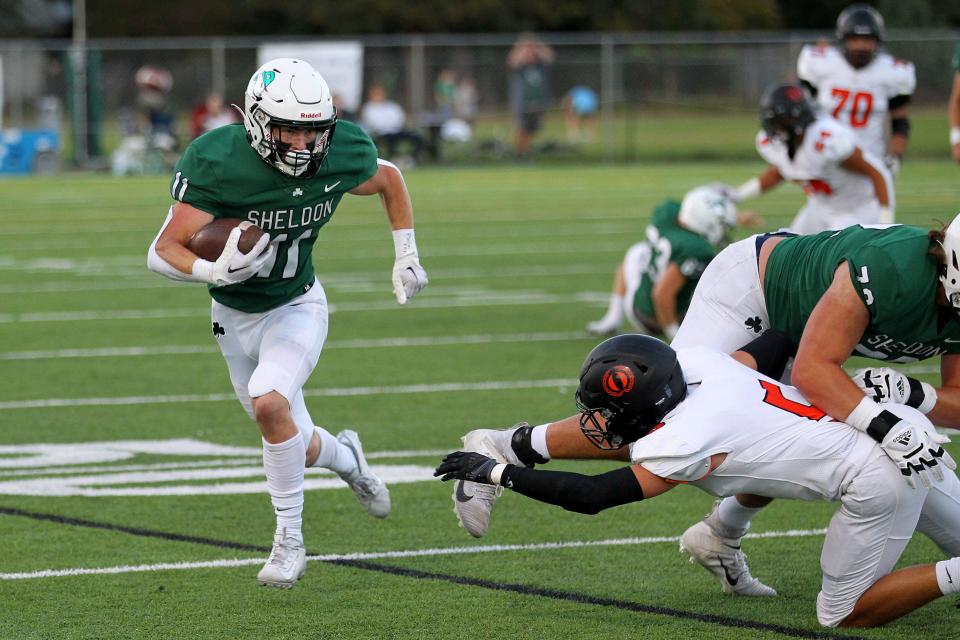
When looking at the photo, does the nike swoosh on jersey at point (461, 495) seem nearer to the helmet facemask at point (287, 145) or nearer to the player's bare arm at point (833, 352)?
the player's bare arm at point (833, 352)

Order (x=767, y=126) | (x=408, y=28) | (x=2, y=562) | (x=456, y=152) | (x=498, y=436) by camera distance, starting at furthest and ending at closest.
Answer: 1. (x=408, y=28)
2. (x=456, y=152)
3. (x=767, y=126)
4. (x=2, y=562)
5. (x=498, y=436)

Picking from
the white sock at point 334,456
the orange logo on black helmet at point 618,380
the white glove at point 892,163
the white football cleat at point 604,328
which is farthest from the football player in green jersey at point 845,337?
the white glove at point 892,163

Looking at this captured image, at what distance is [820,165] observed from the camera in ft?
28.7

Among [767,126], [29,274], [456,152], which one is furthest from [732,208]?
[456,152]

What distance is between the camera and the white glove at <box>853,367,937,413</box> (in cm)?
451

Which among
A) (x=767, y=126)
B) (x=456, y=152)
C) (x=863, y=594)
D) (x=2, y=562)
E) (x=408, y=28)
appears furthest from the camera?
(x=408, y=28)

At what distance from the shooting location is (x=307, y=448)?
5.32 meters

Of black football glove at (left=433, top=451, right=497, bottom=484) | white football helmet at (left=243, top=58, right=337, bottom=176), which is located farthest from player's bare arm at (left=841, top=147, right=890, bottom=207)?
black football glove at (left=433, top=451, right=497, bottom=484)

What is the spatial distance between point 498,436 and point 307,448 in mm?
836

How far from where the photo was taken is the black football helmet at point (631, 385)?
411 cm

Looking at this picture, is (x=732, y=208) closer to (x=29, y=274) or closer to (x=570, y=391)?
(x=570, y=391)

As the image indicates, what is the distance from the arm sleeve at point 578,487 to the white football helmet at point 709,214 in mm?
5396

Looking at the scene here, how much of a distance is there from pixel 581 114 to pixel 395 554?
21.7 meters

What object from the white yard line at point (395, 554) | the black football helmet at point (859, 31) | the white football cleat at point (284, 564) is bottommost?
the white yard line at point (395, 554)
